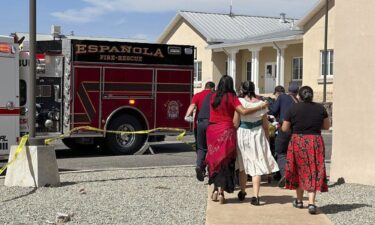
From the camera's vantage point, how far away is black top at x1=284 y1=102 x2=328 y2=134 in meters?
7.82

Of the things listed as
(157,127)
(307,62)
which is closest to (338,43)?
(157,127)

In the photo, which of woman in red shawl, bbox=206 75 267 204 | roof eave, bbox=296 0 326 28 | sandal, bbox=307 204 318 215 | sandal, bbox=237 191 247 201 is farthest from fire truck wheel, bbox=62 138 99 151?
roof eave, bbox=296 0 326 28

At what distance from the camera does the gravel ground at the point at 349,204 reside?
757cm

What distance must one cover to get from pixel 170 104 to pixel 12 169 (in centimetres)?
660

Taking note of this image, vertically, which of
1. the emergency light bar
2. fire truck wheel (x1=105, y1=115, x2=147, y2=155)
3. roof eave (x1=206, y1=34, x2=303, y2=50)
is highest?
roof eave (x1=206, y1=34, x2=303, y2=50)

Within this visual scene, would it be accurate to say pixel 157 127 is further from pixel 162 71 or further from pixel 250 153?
pixel 250 153

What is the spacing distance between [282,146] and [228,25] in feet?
111

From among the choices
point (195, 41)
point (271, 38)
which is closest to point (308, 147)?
point (271, 38)

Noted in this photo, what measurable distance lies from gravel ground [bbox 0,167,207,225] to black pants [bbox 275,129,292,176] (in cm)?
130

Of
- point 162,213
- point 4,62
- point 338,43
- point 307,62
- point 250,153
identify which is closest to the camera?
point 162,213

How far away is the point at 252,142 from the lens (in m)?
8.46

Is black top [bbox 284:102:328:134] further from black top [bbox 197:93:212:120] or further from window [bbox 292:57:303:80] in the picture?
window [bbox 292:57:303:80]

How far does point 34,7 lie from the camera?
975 centimetres

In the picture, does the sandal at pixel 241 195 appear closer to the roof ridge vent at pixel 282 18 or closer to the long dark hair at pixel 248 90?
the long dark hair at pixel 248 90
